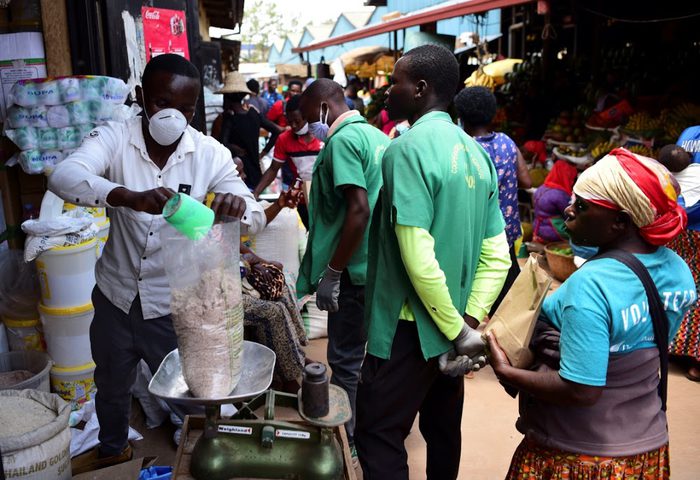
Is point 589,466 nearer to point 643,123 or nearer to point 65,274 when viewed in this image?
point 65,274

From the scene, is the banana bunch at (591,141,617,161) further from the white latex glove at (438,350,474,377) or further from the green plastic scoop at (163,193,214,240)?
the green plastic scoop at (163,193,214,240)

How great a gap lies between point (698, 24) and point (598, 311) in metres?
7.61

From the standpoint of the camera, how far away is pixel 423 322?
7.11 feet

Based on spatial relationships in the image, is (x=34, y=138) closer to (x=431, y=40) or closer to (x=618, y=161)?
(x=618, y=161)

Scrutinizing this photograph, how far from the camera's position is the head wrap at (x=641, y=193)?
1.72 meters

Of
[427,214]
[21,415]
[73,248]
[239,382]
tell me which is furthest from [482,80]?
[239,382]

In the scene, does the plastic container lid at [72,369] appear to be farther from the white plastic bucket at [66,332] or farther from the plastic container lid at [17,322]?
the plastic container lid at [17,322]

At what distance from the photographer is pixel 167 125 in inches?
91.3

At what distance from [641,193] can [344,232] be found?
1.45 metres

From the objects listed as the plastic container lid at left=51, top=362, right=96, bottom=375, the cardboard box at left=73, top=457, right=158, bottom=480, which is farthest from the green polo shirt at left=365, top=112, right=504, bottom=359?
the plastic container lid at left=51, top=362, right=96, bottom=375

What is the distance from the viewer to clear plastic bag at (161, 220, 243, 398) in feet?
5.49

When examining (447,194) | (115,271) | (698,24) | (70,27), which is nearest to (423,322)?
(447,194)

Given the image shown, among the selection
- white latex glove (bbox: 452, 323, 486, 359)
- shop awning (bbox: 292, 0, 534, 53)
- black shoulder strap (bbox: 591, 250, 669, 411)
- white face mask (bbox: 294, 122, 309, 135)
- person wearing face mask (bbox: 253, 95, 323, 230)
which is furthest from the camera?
shop awning (bbox: 292, 0, 534, 53)

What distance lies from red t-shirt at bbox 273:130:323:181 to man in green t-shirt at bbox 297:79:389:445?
2.70m
